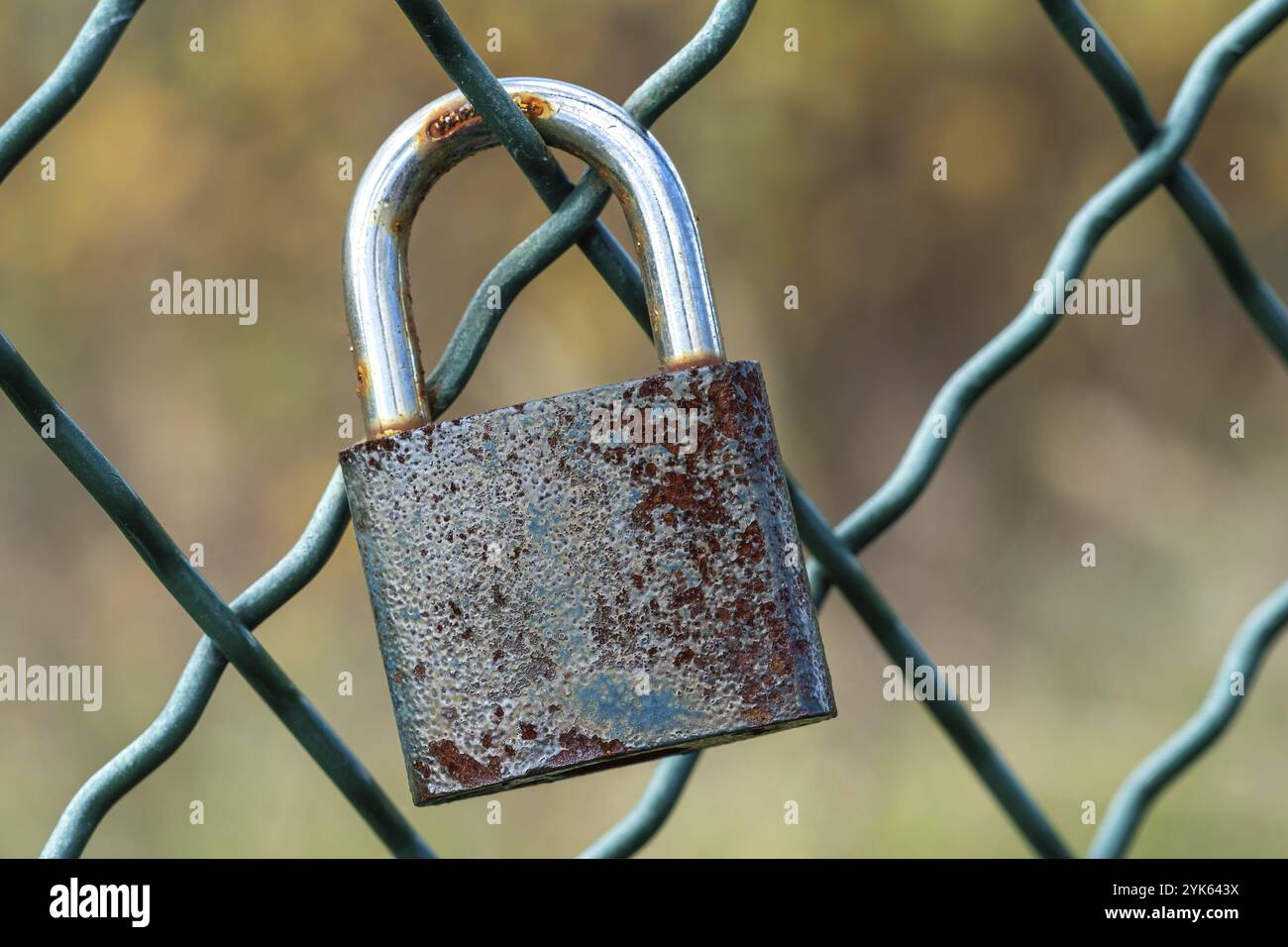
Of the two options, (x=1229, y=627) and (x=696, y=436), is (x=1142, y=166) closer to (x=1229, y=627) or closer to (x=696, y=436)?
(x=696, y=436)

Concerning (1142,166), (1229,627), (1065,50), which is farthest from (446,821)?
(1065,50)

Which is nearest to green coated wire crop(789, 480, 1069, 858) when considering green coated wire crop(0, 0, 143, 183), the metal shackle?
the metal shackle

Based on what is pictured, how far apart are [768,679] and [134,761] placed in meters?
0.29

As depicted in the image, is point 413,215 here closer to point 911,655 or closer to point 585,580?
point 585,580

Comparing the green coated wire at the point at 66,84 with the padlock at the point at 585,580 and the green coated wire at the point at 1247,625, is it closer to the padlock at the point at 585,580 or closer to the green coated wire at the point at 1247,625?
the padlock at the point at 585,580

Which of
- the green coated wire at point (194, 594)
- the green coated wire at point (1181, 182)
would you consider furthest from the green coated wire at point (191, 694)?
the green coated wire at point (1181, 182)

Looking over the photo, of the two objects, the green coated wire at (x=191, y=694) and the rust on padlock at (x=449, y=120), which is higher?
the rust on padlock at (x=449, y=120)

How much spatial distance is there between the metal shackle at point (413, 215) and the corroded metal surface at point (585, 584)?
31 millimetres

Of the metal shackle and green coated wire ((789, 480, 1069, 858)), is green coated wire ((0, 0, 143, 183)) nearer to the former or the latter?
the metal shackle

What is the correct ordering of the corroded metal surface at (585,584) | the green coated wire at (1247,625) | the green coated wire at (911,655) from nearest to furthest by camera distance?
the corroded metal surface at (585,584) < the green coated wire at (911,655) < the green coated wire at (1247,625)

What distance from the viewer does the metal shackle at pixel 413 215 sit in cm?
Result: 53

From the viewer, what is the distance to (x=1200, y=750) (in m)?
0.85

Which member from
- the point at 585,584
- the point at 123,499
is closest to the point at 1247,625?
the point at 585,584

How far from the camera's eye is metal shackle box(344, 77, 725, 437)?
527mm
